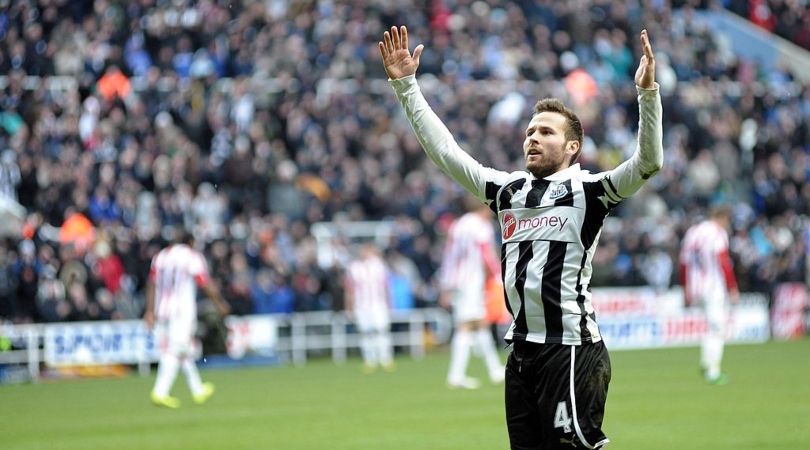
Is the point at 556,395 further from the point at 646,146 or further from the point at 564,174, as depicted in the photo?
the point at 646,146

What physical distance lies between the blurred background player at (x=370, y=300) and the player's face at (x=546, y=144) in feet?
65.5

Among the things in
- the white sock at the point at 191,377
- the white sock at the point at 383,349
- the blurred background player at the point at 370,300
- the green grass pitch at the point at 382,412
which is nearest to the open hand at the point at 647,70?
the green grass pitch at the point at 382,412

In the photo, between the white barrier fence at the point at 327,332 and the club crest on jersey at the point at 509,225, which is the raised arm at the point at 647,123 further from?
the white barrier fence at the point at 327,332

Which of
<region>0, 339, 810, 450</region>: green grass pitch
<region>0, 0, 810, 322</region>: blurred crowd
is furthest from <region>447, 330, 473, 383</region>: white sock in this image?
<region>0, 0, 810, 322</region>: blurred crowd

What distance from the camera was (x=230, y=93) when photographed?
28156 mm

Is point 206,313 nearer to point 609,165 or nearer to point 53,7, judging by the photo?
point 53,7

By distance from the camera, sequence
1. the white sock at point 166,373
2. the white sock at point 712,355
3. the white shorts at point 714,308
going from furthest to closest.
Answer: the white shorts at point 714,308, the white sock at point 712,355, the white sock at point 166,373

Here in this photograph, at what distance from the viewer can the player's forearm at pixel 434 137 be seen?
713cm

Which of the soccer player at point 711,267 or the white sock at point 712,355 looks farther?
the soccer player at point 711,267

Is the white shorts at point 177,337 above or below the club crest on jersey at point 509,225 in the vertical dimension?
below

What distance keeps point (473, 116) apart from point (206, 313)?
845 centimetres

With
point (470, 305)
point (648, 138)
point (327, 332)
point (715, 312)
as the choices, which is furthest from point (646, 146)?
point (327, 332)

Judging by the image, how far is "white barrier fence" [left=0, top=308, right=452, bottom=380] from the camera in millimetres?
24031

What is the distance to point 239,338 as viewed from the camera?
87.0 ft
